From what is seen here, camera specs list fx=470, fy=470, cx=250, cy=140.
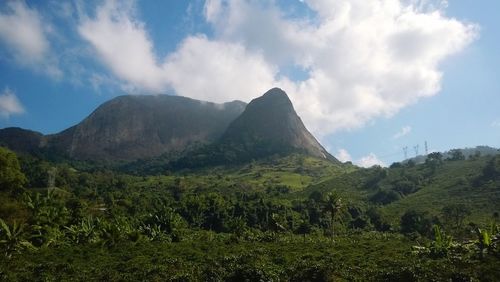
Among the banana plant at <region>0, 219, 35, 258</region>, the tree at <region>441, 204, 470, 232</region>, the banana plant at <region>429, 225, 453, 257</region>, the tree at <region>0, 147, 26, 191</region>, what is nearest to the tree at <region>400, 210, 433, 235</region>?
the tree at <region>441, 204, 470, 232</region>

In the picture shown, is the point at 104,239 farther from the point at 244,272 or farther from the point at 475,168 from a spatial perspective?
the point at 475,168

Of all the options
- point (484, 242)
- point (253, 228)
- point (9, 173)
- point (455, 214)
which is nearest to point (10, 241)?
point (9, 173)

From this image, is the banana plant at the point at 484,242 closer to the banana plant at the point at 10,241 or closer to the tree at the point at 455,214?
the tree at the point at 455,214

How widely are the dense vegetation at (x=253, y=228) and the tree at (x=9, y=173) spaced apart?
0.88 ft

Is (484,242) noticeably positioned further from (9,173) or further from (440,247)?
(9,173)

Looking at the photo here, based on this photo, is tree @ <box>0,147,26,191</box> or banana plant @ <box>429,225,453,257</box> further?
tree @ <box>0,147,26,191</box>

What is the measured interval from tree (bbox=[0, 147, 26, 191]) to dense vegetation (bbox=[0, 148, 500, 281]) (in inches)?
10.6

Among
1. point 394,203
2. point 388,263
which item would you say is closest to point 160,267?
point 388,263

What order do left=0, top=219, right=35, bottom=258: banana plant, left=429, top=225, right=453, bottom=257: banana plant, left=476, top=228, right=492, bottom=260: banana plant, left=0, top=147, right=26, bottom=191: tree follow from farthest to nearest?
left=0, top=147, right=26, bottom=191: tree → left=0, top=219, right=35, bottom=258: banana plant → left=429, top=225, right=453, bottom=257: banana plant → left=476, top=228, right=492, bottom=260: banana plant

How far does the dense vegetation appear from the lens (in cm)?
5553

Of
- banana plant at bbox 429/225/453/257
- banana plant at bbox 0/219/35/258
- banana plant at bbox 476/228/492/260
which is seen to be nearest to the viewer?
banana plant at bbox 476/228/492/260

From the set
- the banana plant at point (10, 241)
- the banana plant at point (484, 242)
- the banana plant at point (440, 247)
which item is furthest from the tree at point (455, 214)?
the banana plant at point (10, 241)

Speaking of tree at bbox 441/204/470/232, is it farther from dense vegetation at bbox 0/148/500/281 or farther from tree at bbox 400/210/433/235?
tree at bbox 400/210/433/235

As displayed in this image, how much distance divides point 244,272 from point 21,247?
42637 mm
